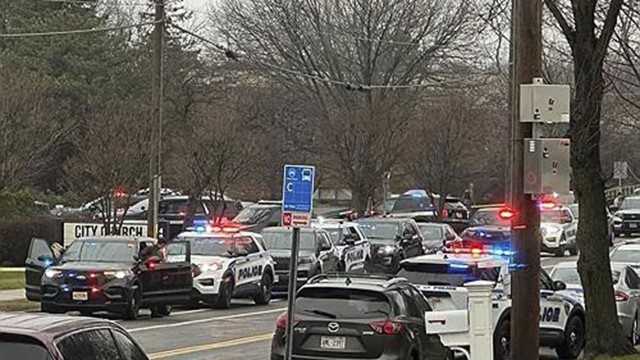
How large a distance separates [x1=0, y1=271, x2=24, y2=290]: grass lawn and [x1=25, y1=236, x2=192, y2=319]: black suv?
4480 mm

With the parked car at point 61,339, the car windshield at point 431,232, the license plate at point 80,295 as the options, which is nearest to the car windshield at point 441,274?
the license plate at point 80,295

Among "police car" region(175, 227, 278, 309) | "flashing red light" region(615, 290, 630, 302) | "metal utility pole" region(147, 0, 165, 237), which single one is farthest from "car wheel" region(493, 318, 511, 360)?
"metal utility pole" region(147, 0, 165, 237)

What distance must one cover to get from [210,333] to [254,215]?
22.2m

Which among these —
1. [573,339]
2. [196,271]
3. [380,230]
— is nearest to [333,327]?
[573,339]

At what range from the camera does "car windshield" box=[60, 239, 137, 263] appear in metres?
23.5

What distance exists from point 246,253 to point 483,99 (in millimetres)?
27522

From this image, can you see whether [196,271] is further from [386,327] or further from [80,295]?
[386,327]

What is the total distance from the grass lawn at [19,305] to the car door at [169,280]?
96.9 inches

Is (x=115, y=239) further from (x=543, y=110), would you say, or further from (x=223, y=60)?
(x=223, y=60)

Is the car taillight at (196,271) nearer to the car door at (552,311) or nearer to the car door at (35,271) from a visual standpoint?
the car door at (35,271)

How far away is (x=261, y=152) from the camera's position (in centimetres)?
5006

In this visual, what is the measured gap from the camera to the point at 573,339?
1873cm

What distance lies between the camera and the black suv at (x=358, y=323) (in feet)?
44.5

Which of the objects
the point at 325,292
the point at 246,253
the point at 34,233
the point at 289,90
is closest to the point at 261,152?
the point at 289,90
